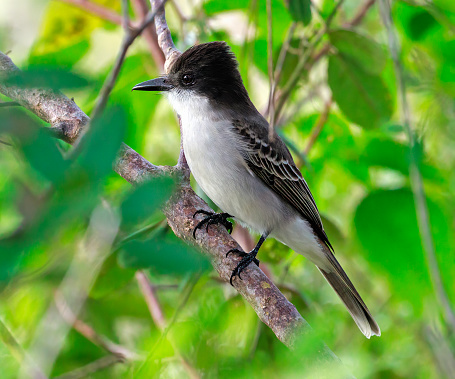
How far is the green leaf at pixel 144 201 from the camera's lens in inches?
35.6

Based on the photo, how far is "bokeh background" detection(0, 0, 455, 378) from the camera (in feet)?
2.94

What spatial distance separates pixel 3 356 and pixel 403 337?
2267mm

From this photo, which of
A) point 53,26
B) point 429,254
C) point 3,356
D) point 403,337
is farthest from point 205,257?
point 53,26

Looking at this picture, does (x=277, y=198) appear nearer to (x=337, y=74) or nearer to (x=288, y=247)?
(x=288, y=247)

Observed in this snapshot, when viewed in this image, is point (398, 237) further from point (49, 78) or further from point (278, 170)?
point (49, 78)

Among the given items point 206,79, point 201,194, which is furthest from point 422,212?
point 206,79

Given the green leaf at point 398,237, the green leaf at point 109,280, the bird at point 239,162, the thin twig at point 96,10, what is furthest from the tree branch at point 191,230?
the thin twig at point 96,10

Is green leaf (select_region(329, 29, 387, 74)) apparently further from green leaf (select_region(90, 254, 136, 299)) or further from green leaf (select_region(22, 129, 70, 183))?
green leaf (select_region(22, 129, 70, 183))

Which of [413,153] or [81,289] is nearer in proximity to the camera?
[81,289]

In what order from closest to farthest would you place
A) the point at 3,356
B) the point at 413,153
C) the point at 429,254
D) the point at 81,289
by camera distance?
the point at 81,289 → the point at 429,254 → the point at 413,153 → the point at 3,356

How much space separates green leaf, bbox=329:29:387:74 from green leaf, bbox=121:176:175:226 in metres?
2.22

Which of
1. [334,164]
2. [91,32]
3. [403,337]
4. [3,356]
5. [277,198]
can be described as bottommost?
[403,337]

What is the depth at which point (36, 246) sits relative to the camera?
0.85m

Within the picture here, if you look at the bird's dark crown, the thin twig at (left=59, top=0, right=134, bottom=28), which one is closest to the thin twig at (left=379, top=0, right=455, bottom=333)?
the bird's dark crown
